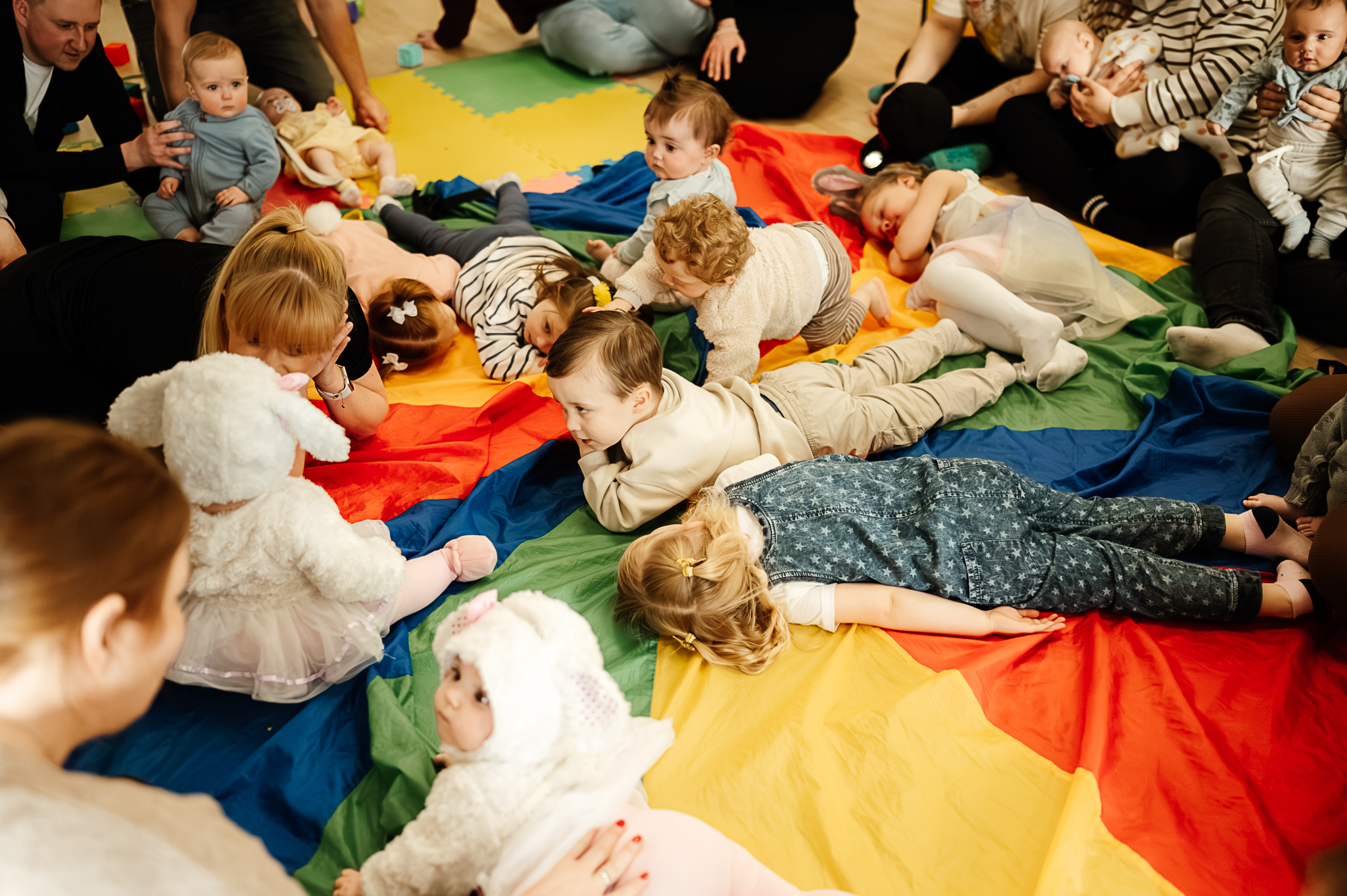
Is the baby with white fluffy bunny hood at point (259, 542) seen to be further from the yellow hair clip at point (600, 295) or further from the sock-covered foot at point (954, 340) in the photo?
the sock-covered foot at point (954, 340)

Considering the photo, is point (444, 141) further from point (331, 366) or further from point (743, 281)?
point (331, 366)

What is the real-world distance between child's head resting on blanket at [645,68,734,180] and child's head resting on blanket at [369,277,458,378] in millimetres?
839

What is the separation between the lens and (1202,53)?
2.87 m

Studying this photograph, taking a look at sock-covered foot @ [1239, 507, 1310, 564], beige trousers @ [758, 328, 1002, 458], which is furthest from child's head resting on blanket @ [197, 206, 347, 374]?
sock-covered foot @ [1239, 507, 1310, 564]

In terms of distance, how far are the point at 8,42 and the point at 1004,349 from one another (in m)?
3.14

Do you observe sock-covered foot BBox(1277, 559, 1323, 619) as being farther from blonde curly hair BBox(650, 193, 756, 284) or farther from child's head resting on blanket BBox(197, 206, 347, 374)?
child's head resting on blanket BBox(197, 206, 347, 374)

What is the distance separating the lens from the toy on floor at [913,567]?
1615mm

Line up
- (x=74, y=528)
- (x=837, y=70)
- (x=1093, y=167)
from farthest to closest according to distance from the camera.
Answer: (x=837, y=70) → (x=1093, y=167) → (x=74, y=528)

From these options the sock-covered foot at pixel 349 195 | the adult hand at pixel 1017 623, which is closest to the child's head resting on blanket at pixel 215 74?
the sock-covered foot at pixel 349 195

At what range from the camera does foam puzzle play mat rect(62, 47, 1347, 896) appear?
1.33 meters

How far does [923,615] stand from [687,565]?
513 millimetres

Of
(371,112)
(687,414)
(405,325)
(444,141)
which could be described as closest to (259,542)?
(687,414)

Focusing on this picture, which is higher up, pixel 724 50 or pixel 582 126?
pixel 724 50

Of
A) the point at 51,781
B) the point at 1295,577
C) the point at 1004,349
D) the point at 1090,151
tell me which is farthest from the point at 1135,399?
the point at 51,781
